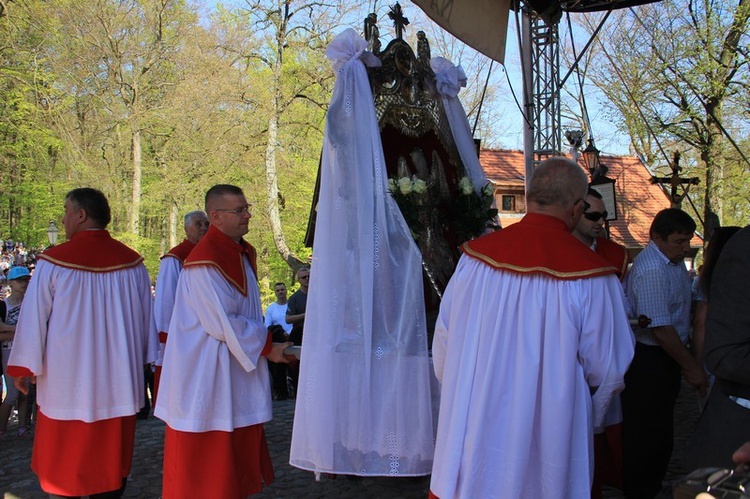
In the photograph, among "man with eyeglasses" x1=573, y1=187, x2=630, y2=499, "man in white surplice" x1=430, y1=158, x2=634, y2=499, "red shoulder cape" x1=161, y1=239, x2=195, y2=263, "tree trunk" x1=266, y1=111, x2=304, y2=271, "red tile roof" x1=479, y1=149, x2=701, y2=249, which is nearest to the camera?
"man in white surplice" x1=430, y1=158, x2=634, y2=499

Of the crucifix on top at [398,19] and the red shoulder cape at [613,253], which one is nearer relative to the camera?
the red shoulder cape at [613,253]

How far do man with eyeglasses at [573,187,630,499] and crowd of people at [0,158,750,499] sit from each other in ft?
0.04

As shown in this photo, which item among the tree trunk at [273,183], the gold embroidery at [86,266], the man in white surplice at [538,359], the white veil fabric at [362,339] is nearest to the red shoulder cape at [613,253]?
the white veil fabric at [362,339]

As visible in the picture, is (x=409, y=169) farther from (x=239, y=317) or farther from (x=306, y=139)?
(x=306, y=139)

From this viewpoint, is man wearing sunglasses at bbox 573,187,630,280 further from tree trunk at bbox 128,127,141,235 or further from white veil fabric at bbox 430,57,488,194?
tree trunk at bbox 128,127,141,235

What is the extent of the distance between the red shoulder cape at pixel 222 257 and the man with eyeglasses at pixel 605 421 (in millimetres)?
2039

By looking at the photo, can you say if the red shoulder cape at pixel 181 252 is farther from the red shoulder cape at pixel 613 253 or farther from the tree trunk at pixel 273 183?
the tree trunk at pixel 273 183

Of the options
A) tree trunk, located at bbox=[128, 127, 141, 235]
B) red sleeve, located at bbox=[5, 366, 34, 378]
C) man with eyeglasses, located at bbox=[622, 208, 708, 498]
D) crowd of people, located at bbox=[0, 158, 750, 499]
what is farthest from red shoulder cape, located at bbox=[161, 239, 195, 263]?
tree trunk, located at bbox=[128, 127, 141, 235]

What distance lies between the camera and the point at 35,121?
21.9 m

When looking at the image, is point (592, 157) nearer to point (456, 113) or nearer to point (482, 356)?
point (456, 113)

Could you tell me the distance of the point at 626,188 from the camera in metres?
27.0

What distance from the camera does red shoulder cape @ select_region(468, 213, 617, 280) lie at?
2957 millimetres

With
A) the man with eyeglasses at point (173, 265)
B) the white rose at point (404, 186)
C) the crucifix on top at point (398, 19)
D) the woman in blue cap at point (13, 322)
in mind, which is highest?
the crucifix on top at point (398, 19)

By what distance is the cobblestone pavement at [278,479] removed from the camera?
5.34 metres
